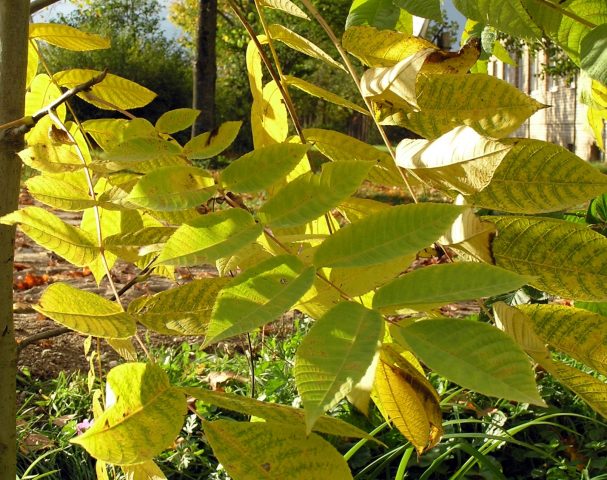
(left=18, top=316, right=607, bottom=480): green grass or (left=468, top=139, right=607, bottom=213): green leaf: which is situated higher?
(left=468, top=139, right=607, bottom=213): green leaf

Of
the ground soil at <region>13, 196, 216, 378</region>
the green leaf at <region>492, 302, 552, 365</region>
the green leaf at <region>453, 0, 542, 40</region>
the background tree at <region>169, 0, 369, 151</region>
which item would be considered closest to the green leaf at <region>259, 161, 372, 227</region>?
the green leaf at <region>492, 302, 552, 365</region>

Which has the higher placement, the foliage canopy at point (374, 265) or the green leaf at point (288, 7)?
the green leaf at point (288, 7)

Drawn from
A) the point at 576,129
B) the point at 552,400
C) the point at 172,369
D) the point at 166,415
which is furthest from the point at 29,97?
the point at 576,129

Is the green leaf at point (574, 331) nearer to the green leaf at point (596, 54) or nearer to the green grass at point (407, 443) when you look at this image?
the green leaf at point (596, 54)

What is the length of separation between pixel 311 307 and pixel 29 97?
467 mm

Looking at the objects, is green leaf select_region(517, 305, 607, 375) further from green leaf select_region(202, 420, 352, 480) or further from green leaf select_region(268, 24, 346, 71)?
green leaf select_region(268, 24, 346, 71)

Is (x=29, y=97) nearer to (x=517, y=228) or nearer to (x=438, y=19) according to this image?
(x=438, y=19)

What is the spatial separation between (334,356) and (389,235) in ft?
0.24

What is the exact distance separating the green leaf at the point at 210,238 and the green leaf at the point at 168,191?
3cm

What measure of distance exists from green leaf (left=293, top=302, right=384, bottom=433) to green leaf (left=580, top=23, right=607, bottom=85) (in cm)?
23

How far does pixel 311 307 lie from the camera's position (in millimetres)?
450

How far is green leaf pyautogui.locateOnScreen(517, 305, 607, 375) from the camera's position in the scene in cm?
40

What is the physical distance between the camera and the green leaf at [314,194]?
0.38 metres

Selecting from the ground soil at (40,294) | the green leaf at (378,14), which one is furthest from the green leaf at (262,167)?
the ground soil at (40,294)
